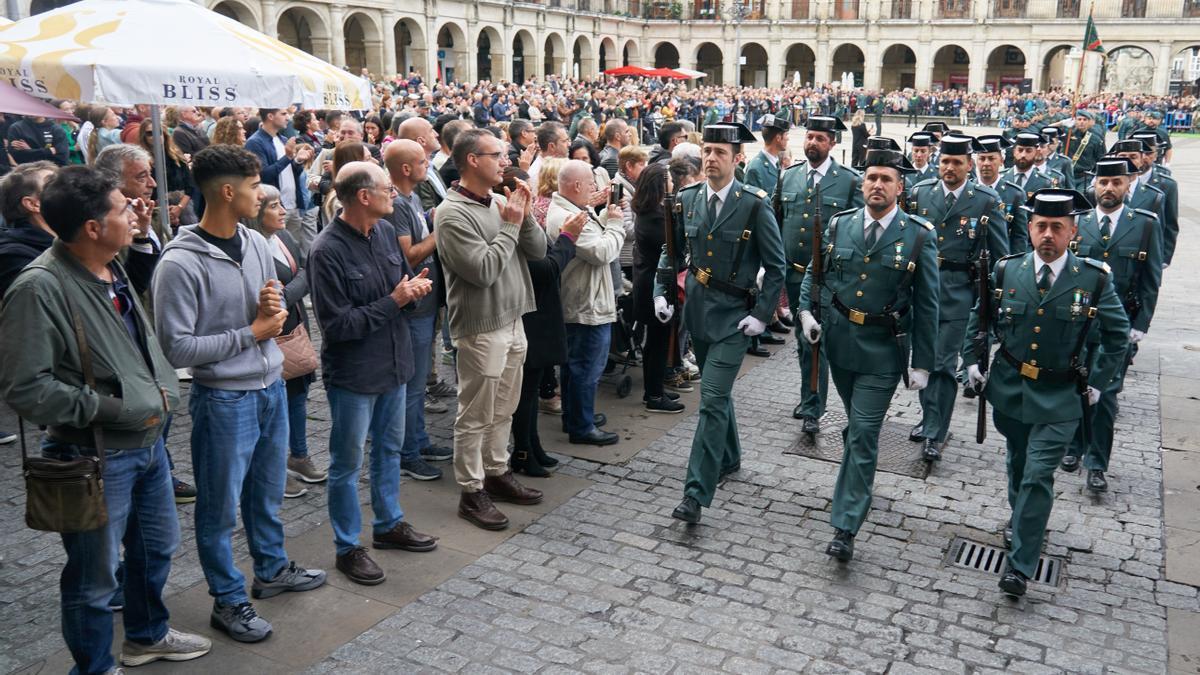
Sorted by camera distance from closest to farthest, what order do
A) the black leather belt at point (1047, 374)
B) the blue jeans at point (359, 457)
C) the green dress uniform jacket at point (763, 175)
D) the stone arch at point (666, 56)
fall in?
1. the blue jeans at point (359, 457)
2. the black leather belt at point (1047, 374)
3. the green dress uniform jacket at point (763, 175)
4. the stone arch at point (666, 56)

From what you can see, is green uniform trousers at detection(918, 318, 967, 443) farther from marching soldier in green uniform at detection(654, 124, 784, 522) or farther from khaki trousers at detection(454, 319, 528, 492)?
khaki trousers at detection(454, 319, 528, 492)

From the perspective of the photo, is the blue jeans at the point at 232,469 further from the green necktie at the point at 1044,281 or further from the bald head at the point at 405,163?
the green necktie at the point at 1044,281

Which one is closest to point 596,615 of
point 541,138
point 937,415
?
point 937,415

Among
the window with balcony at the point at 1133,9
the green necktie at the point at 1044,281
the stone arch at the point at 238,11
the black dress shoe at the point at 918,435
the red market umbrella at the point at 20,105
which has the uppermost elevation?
the window with balcony at the point at 1133,9

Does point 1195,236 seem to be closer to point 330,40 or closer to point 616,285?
point 616,285

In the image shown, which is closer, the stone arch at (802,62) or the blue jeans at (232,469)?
the blue jeans at (232,469)

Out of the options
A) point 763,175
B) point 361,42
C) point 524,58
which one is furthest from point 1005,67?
point 763,175

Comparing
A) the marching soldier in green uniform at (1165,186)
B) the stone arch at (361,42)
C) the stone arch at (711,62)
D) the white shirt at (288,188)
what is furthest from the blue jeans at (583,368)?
the stone arch at (711,62)

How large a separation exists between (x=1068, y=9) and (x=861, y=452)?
60981 mm

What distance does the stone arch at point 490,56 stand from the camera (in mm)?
49344

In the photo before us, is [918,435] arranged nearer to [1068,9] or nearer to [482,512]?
[482,512]

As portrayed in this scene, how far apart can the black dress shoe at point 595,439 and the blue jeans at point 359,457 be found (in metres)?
1.93

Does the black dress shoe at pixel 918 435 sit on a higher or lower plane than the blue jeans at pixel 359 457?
lower

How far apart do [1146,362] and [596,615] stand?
7141mm
